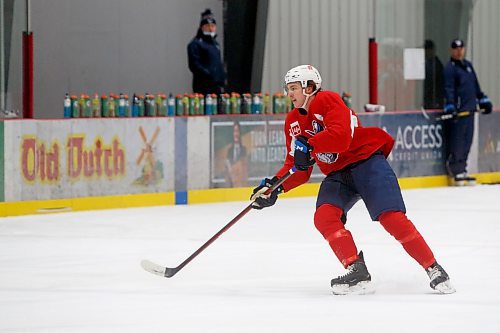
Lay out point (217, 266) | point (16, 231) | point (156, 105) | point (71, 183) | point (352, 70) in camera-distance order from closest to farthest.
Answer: point (217, 266)
point (16, 231)
point (71, 183)
point (156, 105)
point (352, 70)

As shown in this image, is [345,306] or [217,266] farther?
[217,266]

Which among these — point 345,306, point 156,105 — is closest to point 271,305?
point 345,306

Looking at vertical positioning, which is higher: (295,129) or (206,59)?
(206,59)

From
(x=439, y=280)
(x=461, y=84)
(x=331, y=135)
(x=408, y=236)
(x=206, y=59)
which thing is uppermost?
(x=206, y=59)

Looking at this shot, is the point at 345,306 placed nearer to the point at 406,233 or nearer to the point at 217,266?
the point at 406,233

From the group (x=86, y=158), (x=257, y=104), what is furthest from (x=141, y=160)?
(x=257, y=104)

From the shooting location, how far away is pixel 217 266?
27.0 ft

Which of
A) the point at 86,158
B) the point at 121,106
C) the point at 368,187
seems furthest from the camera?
the point at 121,106

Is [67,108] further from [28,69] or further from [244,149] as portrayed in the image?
[244,149]

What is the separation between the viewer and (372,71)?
14.9m

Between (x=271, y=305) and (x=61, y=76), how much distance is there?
7.87 m

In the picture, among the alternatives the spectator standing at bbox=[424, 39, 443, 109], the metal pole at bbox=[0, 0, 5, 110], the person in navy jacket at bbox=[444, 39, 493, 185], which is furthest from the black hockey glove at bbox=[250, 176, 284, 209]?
the spectator standing at bbox=[424, 39, 443, 109]

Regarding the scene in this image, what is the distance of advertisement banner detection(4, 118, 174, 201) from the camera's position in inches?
442

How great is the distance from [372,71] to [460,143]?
1.26m
